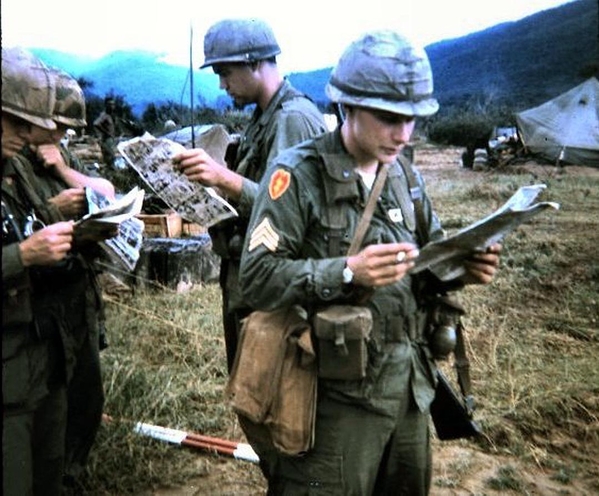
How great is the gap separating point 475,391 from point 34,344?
316 cm

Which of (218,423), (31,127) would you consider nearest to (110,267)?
(218,423)

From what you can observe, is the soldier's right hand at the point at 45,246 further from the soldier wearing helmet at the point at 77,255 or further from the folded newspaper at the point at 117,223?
the soldier wearing helmet at the point at 77,255

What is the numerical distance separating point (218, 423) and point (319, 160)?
2.66m

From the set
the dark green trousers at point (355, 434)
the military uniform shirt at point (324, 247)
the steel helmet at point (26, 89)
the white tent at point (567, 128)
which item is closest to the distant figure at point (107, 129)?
the steel helmet at point (26, 89)

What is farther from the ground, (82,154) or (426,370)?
(426,370)

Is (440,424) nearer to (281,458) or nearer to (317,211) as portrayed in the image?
(281,458)

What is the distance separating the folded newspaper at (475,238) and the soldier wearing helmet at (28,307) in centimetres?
134

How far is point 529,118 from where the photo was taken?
23781 mm

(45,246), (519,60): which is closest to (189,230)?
(45,246)

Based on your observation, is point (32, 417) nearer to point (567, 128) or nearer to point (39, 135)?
point (39, 135)

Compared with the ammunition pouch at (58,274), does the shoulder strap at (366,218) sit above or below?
above

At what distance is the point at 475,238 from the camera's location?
2.20 metres

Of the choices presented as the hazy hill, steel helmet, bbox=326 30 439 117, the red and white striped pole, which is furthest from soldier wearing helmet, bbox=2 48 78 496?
the hazy hill

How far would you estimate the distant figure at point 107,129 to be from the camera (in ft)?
45.4
